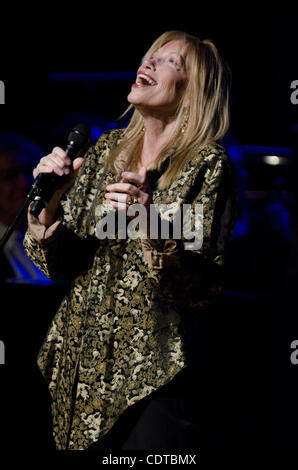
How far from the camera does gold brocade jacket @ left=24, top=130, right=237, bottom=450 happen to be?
1166 millimetres

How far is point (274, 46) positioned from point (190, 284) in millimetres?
1167

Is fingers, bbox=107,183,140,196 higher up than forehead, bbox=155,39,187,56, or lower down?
lower down

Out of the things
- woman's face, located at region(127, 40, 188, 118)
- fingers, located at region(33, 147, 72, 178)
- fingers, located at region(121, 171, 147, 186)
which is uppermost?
woman's face, located at region(127, 40, 188, 118)

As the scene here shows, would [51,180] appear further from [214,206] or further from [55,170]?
[214,206]

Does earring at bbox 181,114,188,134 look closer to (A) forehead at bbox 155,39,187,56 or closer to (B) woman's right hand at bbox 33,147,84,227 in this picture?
(A) forehead at bbox 155,39,187,56

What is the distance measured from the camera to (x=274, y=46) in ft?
6.50

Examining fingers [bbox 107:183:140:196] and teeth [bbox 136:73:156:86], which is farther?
teeth [bbox 136:73:156:86]

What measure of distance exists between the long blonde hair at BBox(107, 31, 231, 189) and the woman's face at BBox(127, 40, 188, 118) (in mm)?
19

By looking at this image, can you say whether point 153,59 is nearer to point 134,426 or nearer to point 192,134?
point 192,134

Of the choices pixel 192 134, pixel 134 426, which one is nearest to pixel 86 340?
pixel 134 426

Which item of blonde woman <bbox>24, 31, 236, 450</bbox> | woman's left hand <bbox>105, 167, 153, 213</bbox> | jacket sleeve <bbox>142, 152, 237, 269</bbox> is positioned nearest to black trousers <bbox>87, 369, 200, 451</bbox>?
blonde woman <bbox>24, 31, 236, 450</bbox>

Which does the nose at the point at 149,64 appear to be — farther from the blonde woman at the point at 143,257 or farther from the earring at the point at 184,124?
the earring at the point at 184,124

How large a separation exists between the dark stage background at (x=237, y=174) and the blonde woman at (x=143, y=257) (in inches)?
23.8

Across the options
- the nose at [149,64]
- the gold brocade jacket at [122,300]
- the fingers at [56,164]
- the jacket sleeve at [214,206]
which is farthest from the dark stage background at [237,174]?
the fingers at [56,164]
